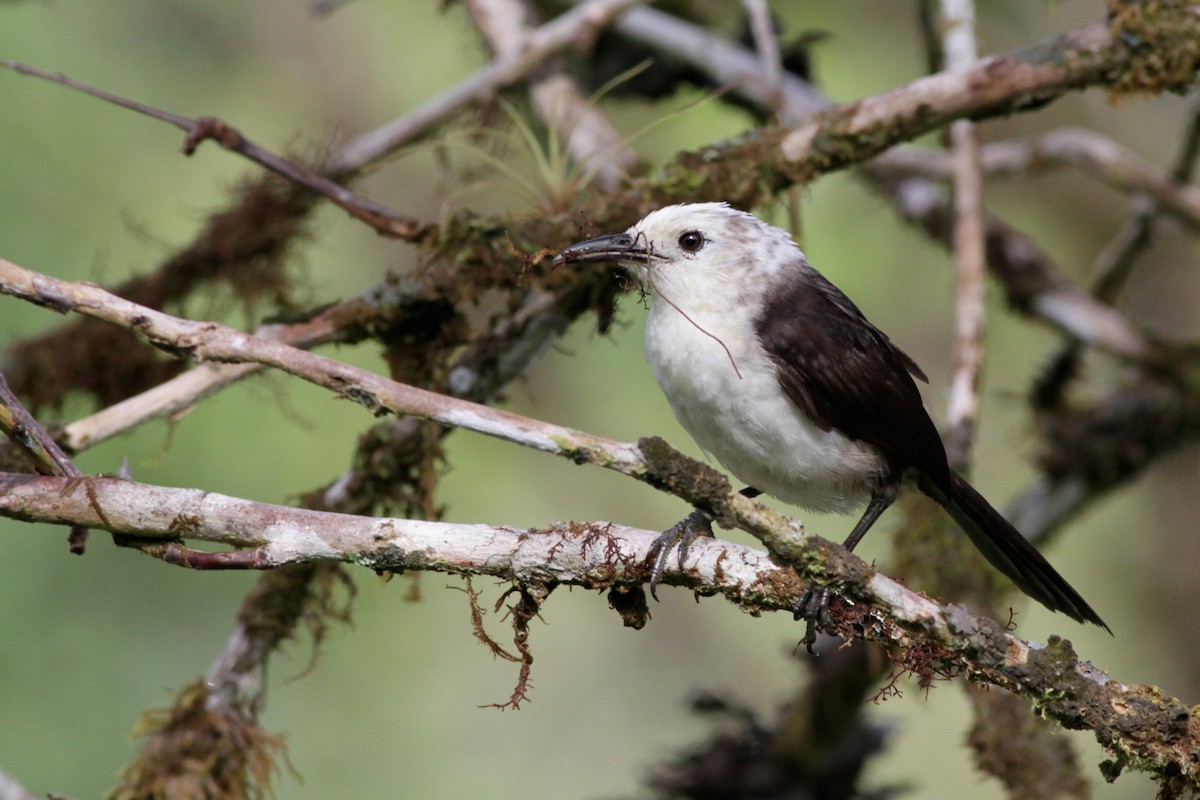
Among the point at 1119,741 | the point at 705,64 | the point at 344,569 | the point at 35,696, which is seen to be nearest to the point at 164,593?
the point at 35,696

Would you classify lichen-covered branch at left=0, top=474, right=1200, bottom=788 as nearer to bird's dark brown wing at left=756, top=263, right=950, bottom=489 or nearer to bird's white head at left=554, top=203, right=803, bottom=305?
bird's dark brown wing at left=756, top=263, right=950, bottom=489

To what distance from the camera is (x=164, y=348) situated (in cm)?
295

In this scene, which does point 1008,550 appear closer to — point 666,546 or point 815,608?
point 815,608

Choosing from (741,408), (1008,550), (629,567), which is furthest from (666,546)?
(1008,550)

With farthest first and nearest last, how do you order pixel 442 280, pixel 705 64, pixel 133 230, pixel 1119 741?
pixel 705 64 < pixel 133 230 < pixel 442 280 < pixel 1119 741

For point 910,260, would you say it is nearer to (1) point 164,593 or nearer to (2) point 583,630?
(2) point 583,630

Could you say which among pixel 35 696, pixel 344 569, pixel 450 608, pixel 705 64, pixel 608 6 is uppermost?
pixel 705 64

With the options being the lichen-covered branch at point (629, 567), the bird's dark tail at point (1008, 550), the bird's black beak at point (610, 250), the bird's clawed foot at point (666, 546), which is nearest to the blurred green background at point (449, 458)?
the bird's dark tail at point (1008, 550)

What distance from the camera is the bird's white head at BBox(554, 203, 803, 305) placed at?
3.60 m

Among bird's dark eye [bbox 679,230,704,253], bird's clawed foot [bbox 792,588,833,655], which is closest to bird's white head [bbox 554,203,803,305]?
bird's dark eye [bbox 679,230,704,253]

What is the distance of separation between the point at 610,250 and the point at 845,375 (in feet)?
2.51

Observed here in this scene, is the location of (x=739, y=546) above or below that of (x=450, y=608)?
below

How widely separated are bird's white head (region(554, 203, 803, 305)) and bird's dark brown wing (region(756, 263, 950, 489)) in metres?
0.12

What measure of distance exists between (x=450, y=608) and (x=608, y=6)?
3726mm
